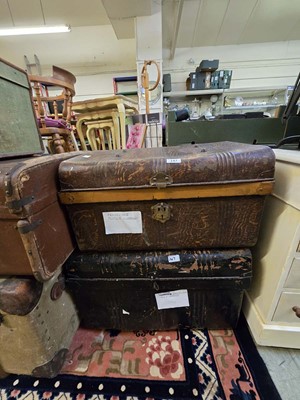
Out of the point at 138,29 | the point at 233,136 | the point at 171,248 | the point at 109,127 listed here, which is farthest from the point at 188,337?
the point at 138,29

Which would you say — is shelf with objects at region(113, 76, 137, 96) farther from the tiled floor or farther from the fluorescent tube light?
the tiled floor

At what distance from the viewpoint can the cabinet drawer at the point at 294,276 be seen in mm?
580

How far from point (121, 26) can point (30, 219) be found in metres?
3.54

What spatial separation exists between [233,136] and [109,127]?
3.08 feet

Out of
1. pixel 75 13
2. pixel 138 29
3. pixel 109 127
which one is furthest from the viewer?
pixel 75 13

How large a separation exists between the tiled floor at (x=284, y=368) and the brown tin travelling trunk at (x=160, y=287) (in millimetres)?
139

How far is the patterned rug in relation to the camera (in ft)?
1.91

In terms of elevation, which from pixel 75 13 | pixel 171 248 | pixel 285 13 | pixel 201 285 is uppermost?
pixel 75 13

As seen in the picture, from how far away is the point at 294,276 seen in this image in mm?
596

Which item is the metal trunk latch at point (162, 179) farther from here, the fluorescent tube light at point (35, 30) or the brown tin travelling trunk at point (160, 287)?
the fluorescent tube light at point (35, 30)

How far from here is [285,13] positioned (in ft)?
→ 8.76

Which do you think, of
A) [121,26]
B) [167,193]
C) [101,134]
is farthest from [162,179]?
[121,26]

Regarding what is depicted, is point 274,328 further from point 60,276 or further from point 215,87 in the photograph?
point 215,87

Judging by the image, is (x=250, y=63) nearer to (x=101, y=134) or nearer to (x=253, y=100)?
(x=253, y=100)
